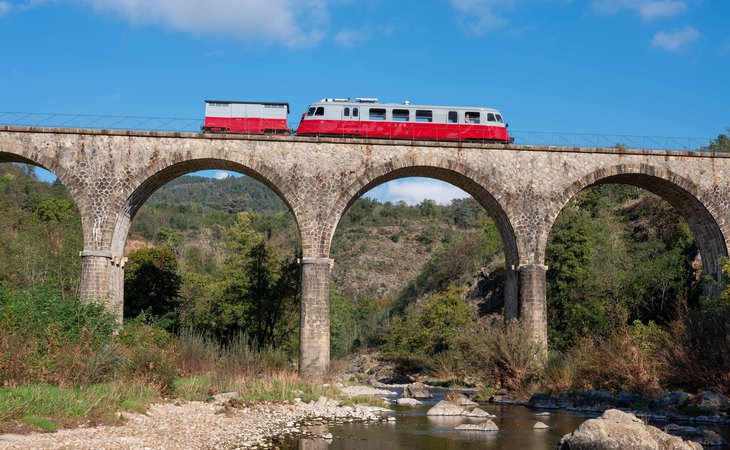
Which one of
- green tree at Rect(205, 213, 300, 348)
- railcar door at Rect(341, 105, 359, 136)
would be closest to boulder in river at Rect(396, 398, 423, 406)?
railcar door at Rect(341, 105, 359, 136)

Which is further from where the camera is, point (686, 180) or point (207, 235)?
point (207, 235)

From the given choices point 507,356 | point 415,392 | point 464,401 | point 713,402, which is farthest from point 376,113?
point 713,402

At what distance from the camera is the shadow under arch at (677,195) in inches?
947

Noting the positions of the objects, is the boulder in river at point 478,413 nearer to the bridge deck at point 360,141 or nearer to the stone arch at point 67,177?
the bridge deck at point 360,141

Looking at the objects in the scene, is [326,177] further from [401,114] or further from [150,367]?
[150,367]

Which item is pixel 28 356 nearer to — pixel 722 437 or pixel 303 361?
pixel 303 361

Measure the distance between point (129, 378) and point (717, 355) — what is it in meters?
13.8

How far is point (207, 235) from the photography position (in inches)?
3287

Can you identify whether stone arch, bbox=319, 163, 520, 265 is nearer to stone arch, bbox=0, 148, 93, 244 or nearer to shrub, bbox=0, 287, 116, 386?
stone arch, bbox=0, 148, 93, 244

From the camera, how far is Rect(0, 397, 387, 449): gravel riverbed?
35.8ft

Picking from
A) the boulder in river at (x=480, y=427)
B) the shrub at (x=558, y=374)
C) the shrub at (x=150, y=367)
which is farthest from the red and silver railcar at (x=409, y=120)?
the boulder in river at (x=480, y=427)

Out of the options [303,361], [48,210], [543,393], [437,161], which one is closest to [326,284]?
[303,361]

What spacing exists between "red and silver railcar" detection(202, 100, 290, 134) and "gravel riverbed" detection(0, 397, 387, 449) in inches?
373

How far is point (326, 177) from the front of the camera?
23.4m
